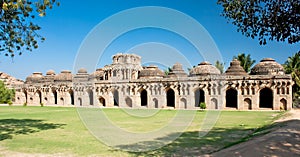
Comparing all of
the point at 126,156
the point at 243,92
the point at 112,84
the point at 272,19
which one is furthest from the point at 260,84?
the point at 126,156

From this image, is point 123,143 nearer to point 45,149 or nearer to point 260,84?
point 45,149

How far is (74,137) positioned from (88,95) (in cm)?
2978

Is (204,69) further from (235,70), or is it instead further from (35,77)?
(35,77)

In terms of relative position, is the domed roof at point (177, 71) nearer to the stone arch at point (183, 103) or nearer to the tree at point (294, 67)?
the stone arch at point (183, 103)

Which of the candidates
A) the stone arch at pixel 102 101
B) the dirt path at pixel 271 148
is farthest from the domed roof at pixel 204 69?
the dirt path at pixel 271 148

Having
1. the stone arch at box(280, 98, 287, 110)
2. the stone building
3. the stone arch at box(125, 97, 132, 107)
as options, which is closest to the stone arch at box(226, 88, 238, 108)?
the stone building

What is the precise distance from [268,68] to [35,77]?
138ft

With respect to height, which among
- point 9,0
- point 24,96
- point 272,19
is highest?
point 9,0

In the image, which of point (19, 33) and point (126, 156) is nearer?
point (126, 156)

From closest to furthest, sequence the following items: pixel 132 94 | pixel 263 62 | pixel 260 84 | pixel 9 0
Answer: pixel 9 0 < pixel 260 84 < pixel 263 62 < pixel 132 94

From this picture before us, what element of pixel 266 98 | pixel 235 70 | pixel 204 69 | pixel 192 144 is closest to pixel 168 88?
pixel 204 69

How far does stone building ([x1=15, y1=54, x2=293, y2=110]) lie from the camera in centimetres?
2892

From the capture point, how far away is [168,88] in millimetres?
33531

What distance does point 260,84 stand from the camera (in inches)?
1125
